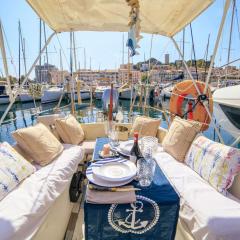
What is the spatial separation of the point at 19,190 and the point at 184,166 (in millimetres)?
1396

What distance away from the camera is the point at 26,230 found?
3.52 ft

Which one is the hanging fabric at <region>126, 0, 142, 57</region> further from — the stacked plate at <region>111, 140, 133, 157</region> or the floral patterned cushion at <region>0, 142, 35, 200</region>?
the floral patterned cushion at <region>0, 142, 35, 200</region>

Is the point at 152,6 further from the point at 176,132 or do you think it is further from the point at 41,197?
the point at 41,197

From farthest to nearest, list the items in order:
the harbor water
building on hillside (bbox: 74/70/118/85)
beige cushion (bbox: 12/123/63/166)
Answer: building on hillside (bbox: 74/70/118/85)
the harbor water
beige cushion (bbox: 12/123/63/166)

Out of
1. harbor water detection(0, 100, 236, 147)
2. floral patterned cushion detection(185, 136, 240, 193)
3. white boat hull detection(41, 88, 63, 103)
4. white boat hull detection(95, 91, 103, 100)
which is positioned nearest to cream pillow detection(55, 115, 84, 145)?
harbor water detection(0, 100, 236, 147)

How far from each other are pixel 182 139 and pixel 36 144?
1461 millimetres

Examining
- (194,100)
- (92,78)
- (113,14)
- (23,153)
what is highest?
(113,14)

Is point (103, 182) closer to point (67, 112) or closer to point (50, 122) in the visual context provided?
point (50, 122)

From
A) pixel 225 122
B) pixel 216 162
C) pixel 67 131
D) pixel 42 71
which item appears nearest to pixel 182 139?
pixel 216 162

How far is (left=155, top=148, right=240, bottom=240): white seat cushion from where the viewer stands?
1089 mm

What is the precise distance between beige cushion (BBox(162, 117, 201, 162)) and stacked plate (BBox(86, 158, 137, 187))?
30.1 inches

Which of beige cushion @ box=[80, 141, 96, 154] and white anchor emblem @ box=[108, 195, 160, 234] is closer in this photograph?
white anchor emblem @ box=[108, 195, 160, 234]

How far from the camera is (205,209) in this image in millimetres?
1223

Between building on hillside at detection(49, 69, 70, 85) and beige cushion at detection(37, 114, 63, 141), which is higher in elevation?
building on hillside at detection(49, 69, 70, 85)
